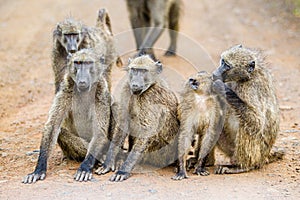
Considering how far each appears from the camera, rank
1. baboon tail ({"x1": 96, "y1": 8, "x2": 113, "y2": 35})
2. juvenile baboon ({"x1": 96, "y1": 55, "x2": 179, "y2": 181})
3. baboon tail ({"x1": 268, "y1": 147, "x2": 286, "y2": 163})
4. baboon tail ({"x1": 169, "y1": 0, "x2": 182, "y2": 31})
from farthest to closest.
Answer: baboon tail ({"x1": 169, "y1": 0, "x2": 182, "y2": 31})
baboon tail ({"x1": 96, "y1": 8, "x2": 113, "y2": 35})
baboon tail ({"x1": 268, "y1": 147, "x2": 286, "y2": 163})
juvenile baboon ({"x1": 96, "y1": 55, "x2": 179, "y2": 181})

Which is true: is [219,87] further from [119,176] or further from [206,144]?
[119,176]

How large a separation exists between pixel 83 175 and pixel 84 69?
3.55 feet

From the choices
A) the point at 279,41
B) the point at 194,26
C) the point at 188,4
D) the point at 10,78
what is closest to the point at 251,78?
the point at 10,78

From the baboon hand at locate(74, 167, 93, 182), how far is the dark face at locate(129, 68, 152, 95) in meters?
0.93

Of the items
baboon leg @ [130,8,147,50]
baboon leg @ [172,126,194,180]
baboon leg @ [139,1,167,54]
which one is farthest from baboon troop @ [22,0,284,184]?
baboon leg @ [130,8,147,50]

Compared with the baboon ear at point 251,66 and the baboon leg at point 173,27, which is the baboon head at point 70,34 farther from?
the baboon leg at point 173,27

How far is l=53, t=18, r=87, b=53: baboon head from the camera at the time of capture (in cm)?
730

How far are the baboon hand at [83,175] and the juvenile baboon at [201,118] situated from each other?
2.84ft

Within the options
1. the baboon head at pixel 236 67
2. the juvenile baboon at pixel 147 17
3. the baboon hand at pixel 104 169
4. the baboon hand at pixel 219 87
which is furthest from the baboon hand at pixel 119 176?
the juvenile baboon at pixel 147 17

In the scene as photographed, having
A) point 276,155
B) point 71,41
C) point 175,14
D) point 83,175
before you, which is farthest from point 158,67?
point 175,14

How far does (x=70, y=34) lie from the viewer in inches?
290

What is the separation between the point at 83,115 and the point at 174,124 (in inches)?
38.9

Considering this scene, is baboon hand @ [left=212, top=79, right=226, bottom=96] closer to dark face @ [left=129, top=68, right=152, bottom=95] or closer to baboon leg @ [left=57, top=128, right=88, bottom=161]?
dark face @ [left=129, top=68, right=152, bottom=95]

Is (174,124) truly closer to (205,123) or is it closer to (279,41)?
(205,123)
